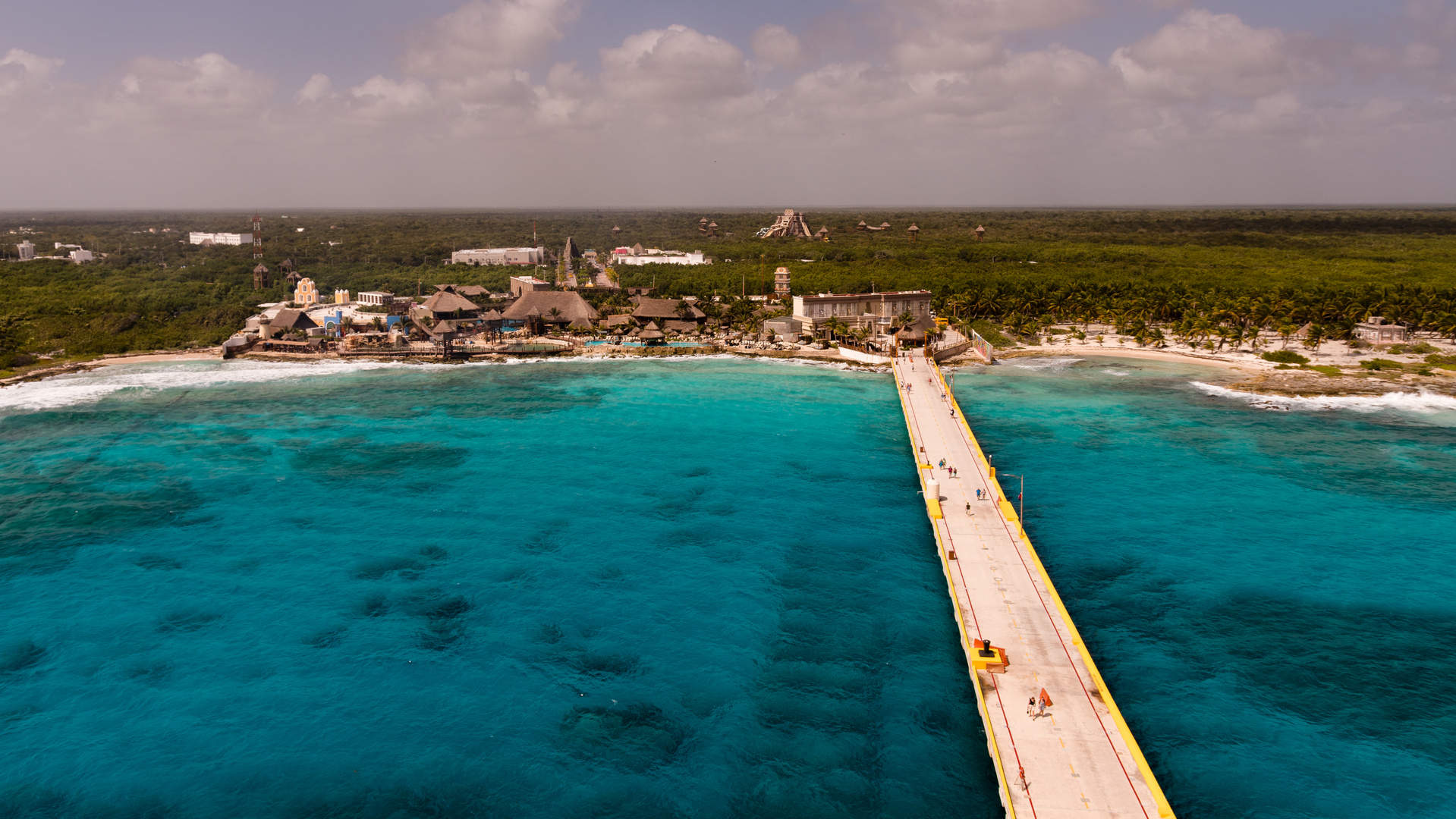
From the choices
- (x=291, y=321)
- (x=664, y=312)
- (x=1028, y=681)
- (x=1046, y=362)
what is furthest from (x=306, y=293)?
(x=1028, y=681)

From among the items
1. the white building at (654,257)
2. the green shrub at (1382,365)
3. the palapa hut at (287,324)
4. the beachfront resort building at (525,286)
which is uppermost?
the white building at (654,257)

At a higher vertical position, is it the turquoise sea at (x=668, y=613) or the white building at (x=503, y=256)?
the white building at (x=503, y=256)

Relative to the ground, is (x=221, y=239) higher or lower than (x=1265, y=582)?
higher

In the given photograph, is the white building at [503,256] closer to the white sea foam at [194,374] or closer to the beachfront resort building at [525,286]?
the beachfront resort building at [525,286]

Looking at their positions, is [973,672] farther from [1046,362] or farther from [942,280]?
[942,280]

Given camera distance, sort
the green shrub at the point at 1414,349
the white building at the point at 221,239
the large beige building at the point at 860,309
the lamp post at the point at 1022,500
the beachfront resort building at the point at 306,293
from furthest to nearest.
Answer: the white building at the point at 221,239 → the beachfront resort building at the point at 306,293 → the large beige building at the point at 860,309 → the green shrub at the point at 1414,349 → the lamp post at the point at 1022,500

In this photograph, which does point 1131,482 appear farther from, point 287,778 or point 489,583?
point 287,778

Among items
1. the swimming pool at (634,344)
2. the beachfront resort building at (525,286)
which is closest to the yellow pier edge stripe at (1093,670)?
the swimming pool at (634,344)
